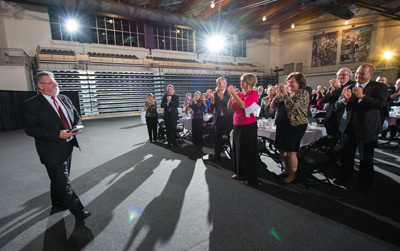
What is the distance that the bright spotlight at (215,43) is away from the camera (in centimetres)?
1666

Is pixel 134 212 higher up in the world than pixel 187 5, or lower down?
lower down

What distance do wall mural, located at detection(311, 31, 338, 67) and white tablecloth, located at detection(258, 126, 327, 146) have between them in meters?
17.3

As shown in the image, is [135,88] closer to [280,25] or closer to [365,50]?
[280,25]

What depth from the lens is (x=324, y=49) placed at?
17.1 m

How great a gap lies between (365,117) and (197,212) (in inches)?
100

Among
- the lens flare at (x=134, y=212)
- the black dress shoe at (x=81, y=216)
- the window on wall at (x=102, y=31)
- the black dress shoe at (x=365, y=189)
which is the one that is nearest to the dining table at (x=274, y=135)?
the black dress shoe at (x=365, y=189)

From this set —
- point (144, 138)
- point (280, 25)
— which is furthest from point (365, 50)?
point (144, 138)

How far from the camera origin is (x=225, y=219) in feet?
7.01

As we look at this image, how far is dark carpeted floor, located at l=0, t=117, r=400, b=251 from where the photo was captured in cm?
182

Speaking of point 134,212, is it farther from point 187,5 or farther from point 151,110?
point 187,5

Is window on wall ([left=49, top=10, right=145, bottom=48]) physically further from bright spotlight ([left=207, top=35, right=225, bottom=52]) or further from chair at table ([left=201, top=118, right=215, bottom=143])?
chair at table ([left=201, top=118, right=215, bottom=143])

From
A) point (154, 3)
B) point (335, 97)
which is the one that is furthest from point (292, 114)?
point (154, 3)

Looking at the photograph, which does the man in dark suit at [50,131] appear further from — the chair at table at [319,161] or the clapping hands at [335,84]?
the clapping hands at [335,84]

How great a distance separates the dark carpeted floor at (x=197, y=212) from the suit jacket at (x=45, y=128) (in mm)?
859
